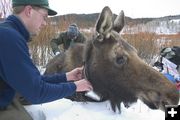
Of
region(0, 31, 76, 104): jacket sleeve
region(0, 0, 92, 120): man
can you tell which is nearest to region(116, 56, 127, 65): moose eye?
region(0, 0, 92, 120): man

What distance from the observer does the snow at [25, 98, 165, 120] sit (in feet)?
15.0

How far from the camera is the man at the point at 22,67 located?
2814 mm

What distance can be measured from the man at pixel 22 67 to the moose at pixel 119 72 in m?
0.71

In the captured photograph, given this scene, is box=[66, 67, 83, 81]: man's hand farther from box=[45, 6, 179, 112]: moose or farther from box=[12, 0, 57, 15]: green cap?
box=[12, 0, 57, 15]: green cap

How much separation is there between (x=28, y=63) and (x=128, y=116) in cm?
242

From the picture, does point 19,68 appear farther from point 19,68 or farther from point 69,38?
point 69,38

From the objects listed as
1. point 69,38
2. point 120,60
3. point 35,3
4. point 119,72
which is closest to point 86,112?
point 119,72

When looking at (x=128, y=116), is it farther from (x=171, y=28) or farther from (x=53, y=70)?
(x=171, y=28)

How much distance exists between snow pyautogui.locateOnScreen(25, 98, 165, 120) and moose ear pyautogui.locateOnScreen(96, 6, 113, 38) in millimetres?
1106

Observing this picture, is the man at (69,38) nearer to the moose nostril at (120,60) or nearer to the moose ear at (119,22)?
the moose ear at (119,22)

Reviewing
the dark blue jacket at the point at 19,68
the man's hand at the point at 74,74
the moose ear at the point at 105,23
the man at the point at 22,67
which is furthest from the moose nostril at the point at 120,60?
the dark blue jacket at the point at 19,68

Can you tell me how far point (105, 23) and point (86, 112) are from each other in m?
1.52

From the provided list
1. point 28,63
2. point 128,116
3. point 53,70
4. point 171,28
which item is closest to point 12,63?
point 28,63

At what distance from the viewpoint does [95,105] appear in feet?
17.5
